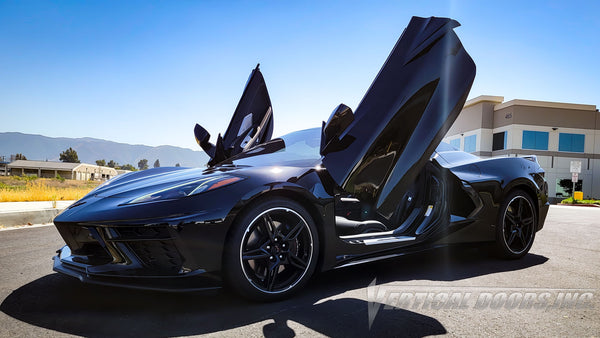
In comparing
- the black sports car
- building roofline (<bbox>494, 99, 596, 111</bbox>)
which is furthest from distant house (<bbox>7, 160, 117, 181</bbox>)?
the black sports car

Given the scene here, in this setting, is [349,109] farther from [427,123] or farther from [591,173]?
[591,173]

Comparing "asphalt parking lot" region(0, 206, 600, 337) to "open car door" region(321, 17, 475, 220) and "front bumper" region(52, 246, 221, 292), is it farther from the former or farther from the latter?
"open car door" region(321, 17, 475, 220)

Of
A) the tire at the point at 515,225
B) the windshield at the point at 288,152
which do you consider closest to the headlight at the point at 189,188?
the windshield at the point at 288,152

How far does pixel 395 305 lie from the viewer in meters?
2.58

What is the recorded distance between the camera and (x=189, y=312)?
7.86 ft

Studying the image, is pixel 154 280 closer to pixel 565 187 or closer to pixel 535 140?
pixel 535 140

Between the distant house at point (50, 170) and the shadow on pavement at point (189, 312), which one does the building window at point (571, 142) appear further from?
the distant house at point (50, 170)

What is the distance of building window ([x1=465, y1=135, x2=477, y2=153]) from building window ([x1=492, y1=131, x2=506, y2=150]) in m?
1.62

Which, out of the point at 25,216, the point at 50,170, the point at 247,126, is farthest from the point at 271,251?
the point at 50,170

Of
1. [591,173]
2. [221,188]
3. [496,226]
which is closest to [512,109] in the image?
[591,173]

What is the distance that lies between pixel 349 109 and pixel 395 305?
1.37m

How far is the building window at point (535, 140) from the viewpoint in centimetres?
3503

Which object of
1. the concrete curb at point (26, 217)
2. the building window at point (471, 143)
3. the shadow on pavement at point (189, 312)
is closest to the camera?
the shadow on pavement at point (189, 312)

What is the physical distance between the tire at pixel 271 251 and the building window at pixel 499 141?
37494mm
